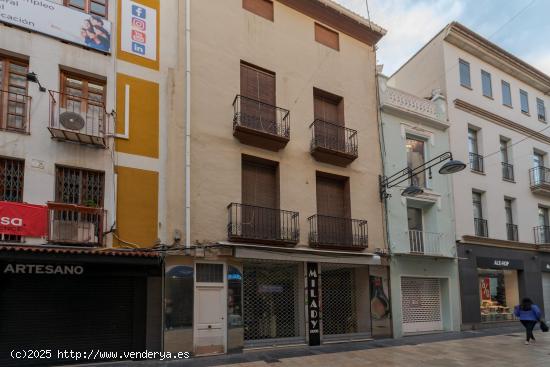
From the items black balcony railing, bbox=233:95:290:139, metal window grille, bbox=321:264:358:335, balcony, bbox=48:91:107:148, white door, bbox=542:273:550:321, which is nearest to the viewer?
balcony, bbox=48:91:107:148

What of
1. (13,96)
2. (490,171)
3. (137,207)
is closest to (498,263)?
(490,171)

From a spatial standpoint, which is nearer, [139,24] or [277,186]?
[139,24]

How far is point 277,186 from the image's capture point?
13758 mm

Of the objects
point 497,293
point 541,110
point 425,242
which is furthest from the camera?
point 541,110

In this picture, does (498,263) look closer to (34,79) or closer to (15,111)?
(34,79)

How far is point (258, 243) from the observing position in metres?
12.5

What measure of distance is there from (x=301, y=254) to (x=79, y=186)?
641cm

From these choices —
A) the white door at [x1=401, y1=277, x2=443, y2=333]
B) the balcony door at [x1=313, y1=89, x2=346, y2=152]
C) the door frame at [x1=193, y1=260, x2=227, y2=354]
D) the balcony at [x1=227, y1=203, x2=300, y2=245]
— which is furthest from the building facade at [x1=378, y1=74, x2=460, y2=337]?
the door frame at [x1=193, y1=260, x2=227, y2=354]

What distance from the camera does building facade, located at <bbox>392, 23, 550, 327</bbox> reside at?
17.9 meters

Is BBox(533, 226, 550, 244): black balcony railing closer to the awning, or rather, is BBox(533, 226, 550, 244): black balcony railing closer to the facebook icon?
the awning

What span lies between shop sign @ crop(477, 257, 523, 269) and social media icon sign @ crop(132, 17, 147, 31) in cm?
1518

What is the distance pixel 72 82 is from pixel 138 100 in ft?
5.57

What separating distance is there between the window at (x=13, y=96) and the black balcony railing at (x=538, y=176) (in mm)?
21343

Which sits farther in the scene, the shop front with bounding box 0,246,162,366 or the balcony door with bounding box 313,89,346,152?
the balcony door with bounding box 313,89,346,152
